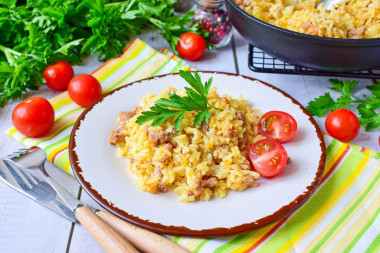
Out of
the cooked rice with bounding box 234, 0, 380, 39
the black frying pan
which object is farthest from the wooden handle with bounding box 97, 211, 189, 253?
the cooked rice with bounding box 234, 0, 380, 39

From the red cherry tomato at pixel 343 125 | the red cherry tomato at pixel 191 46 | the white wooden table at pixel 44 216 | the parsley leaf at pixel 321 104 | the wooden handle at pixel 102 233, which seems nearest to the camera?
the wooden handle at pixel 102 233

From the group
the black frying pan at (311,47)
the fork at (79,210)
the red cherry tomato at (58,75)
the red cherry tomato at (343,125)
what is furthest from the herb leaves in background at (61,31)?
the red cherry tomato at (343,125)

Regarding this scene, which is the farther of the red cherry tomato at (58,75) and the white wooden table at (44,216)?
the red cherry tomato at (58,75)

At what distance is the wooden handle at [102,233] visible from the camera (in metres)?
1.96

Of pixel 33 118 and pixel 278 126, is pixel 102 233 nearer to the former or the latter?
pixel 33 118

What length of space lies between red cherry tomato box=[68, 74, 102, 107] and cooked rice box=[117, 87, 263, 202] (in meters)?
0.66

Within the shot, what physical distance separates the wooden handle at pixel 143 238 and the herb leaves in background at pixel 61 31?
1.61 m

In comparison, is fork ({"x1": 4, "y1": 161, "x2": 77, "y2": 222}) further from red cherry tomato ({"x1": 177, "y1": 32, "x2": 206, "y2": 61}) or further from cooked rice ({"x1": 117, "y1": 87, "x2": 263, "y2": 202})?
red cherry tomato ({"x1": 177, "y1": 32, "x2": 206, "y2": 61})

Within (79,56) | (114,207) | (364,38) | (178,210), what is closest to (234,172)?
(178,210)

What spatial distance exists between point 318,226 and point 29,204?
167 cm

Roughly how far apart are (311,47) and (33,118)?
1.93 m

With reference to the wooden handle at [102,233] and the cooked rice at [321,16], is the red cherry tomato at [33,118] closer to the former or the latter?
the wooden handle at [102,233]

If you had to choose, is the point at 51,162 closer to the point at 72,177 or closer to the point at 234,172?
the point at 72,177

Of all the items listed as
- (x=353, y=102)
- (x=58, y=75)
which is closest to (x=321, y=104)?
(x=353, y=102)
